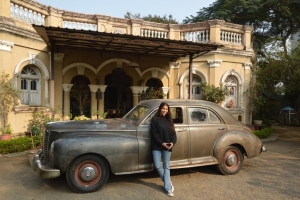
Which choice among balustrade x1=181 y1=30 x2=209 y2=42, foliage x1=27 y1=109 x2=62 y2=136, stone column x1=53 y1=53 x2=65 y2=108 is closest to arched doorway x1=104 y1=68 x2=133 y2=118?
stone column x1=53 y1=53 x2=65 y2=108

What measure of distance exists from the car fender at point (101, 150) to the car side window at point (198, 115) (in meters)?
1.49

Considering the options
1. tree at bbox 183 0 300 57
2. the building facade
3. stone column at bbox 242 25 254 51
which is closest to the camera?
the building facade

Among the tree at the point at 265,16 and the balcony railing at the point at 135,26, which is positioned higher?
the tree at the point at 265,16

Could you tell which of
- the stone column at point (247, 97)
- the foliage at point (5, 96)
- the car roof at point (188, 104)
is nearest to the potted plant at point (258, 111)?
the stone column at point (247, 97)

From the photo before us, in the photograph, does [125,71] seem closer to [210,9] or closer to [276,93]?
[276,93]

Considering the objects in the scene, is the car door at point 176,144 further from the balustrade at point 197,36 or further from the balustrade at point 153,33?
the balustrade at point 197,36

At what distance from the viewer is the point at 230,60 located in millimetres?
11961

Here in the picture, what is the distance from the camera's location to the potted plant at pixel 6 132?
26.4 ft

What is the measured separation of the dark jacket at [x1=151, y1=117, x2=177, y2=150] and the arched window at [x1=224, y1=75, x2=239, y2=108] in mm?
8418

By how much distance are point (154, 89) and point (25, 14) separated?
6.48 metres

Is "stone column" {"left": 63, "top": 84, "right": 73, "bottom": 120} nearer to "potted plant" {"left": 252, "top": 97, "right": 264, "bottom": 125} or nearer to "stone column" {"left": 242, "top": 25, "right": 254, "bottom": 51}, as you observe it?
"stone column" {"left": 242, "top": 25, "right": 254, "bottom": 51}

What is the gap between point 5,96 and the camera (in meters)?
8.32

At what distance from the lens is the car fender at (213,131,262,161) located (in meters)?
5.48

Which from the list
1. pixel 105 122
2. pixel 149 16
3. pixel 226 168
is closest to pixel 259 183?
pixel 226 168
